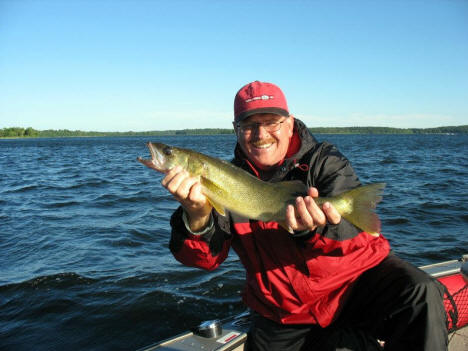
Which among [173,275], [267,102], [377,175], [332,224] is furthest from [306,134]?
[377,175]

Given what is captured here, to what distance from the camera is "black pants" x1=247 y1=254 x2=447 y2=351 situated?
117 inches

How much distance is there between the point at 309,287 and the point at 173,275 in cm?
534

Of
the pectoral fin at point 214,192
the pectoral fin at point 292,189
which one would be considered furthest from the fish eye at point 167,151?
the pectoral fin at point 292,189

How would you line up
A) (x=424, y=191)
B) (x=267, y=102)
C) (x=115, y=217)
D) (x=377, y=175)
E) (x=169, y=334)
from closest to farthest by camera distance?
1. (x=267, y=102)
2. (x=169, y=334)
3. (x=115, y=217)
4. (x=424, y=191)
5. (x=377, y=175)

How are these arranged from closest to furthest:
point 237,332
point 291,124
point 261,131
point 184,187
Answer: point 184,187 < point 261,131 < point 291,124 < point 237,332

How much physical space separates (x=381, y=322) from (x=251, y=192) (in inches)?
69.6

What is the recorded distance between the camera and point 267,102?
399 cm

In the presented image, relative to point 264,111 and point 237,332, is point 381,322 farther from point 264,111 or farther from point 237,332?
point 264,111

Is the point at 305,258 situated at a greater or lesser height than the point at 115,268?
greater

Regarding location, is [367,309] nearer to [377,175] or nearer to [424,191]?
[424,191]

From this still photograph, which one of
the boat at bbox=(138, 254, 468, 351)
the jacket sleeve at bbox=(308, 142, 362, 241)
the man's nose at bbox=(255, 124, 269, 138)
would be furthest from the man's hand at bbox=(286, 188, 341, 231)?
the boat at bbox=(138, 254, 468, 351)

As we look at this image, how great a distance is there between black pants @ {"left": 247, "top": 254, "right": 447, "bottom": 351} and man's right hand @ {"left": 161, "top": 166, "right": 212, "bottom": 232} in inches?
54.8

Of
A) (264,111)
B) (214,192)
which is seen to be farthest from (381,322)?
(264,111)

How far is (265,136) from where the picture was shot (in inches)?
160
